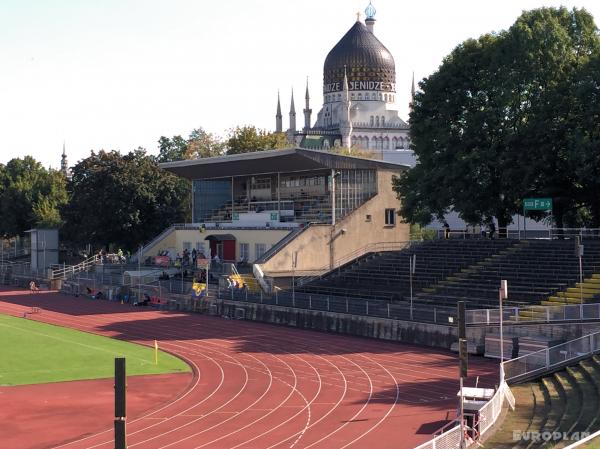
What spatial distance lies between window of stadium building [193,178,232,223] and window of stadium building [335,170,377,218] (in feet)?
54.4

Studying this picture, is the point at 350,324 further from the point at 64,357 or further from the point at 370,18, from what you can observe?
the point at 370,18

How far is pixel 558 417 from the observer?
2409 centimetres

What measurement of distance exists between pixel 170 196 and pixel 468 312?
162 feet

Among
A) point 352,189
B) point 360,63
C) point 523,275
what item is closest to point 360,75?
point 360,63

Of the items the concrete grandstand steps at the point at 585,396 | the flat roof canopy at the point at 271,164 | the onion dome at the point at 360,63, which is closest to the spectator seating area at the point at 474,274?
the flat roof canopy at the point at 271,164

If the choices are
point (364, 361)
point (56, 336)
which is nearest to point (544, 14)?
point (364, 361)

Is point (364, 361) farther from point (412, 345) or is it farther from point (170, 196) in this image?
point (170, 196)

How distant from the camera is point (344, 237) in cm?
6372

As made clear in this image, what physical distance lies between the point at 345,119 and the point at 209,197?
193 feet

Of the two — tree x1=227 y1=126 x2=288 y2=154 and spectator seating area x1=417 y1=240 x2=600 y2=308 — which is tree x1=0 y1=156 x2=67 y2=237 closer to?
tree x1=227 y1=126 x2=288 y2=154

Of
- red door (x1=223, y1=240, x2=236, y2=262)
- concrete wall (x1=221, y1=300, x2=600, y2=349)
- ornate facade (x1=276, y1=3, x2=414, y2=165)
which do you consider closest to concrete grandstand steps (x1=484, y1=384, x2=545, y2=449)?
concrete wall (x1=221, y1=300, x2=600, y2=349)

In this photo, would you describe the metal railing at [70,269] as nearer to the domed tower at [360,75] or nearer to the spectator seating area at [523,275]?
the spectator seating area at [523,275]

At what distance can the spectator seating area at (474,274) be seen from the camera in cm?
4253

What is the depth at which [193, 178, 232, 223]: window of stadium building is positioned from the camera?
79125 mm
